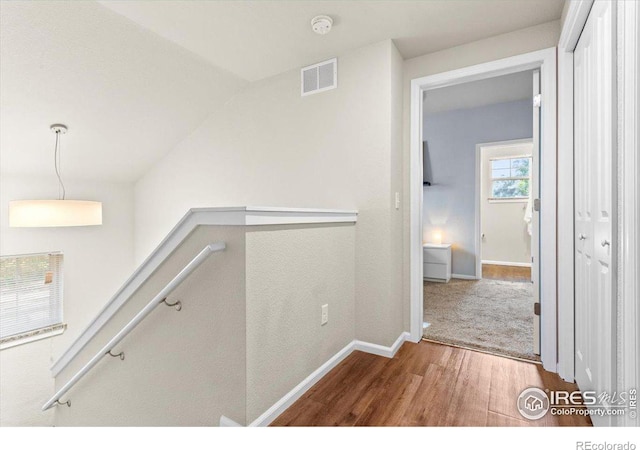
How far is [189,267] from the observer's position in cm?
148

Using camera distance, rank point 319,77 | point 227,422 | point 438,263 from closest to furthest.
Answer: point 227,422 < point 319,77 < point 438,263

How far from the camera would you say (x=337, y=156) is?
268 cm

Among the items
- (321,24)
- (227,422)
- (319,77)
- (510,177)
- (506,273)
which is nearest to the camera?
(227,422)

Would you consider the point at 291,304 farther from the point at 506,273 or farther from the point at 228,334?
the point at 506,273

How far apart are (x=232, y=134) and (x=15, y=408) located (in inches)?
150

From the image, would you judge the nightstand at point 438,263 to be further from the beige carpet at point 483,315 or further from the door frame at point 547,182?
the door frame at point 547,182

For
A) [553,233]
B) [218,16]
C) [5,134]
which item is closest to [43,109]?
[5,134]

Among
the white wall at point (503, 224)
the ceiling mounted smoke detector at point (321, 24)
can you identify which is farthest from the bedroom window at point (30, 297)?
the white wall at point (503, 224)

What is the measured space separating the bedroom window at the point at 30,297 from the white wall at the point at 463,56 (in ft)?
13.2

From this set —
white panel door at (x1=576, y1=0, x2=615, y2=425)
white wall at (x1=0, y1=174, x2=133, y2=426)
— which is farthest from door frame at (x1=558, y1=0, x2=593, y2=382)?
white wall at (x1=0, y1=174, x2=133, y2=426)

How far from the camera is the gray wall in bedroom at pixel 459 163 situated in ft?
15.8

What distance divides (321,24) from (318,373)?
7.66 feet

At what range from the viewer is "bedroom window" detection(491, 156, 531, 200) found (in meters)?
6.09

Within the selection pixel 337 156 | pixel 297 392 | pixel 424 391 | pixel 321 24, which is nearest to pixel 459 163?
pixel 337 156
